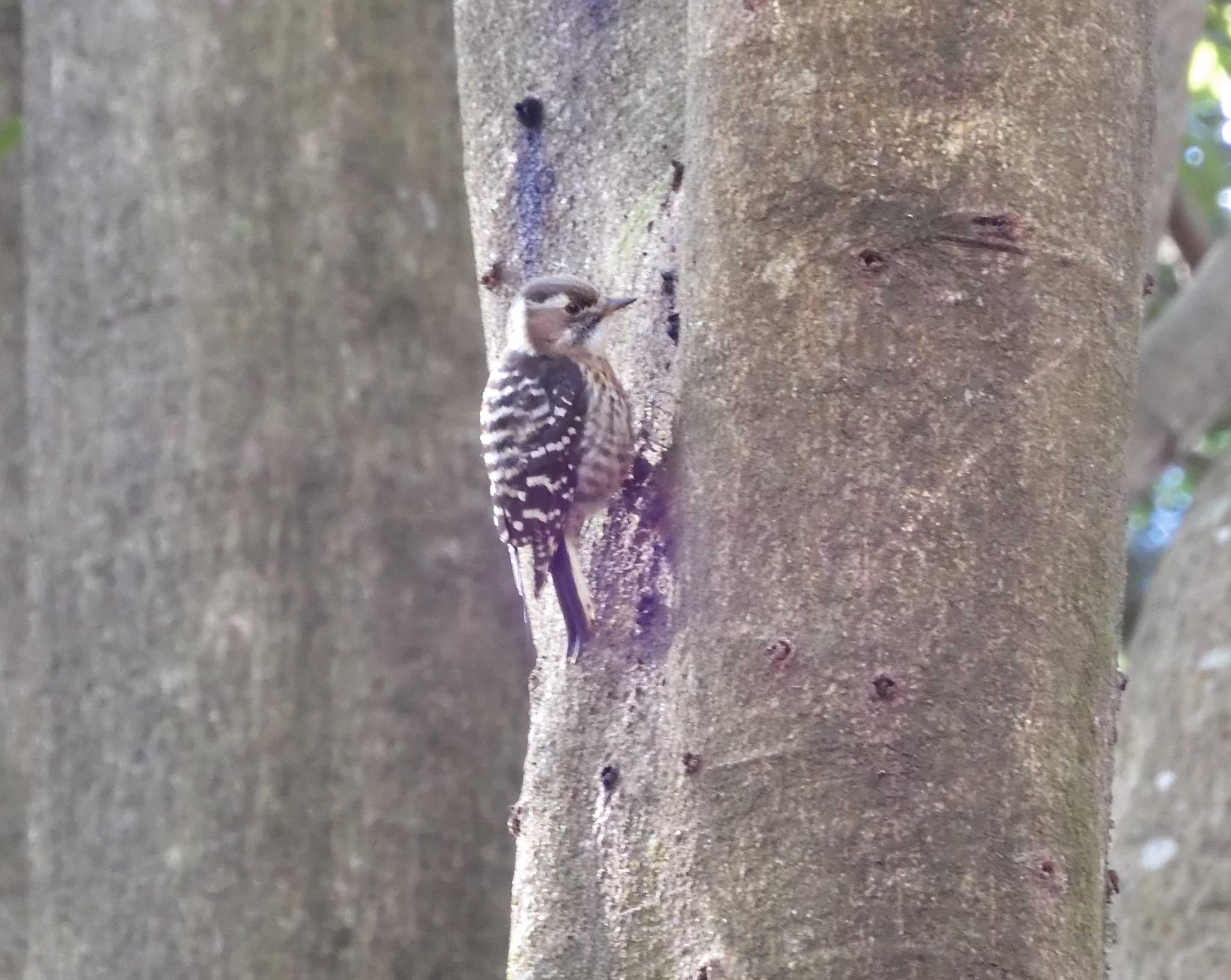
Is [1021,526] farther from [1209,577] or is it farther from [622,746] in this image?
[1209,577]

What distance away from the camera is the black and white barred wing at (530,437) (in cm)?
271

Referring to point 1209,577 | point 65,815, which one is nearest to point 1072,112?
point 1209,577

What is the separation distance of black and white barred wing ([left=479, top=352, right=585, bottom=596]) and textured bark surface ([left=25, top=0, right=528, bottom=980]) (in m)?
1.06

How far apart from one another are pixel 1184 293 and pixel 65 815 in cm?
383

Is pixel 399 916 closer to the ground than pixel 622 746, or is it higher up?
closer to the ground

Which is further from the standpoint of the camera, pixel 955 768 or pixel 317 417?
pixel 317 417

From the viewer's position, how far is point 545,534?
2.59 metres

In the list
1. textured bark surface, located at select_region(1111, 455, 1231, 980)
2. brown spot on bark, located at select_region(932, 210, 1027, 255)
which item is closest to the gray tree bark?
brown spot on bark, located at select_region(932, 210, 1027, 255)

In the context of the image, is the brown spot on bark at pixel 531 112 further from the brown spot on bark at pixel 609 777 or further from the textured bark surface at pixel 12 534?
the textured bark surface at pixel 12 534

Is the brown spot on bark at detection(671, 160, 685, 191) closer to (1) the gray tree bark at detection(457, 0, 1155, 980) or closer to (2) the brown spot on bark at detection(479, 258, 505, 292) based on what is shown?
(1) the gray tree bark at detection(457, 0, 1155, 980)

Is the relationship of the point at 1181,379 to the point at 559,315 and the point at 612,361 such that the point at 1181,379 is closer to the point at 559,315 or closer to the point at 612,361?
the point at 559,315

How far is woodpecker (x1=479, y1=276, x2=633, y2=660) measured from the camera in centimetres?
243

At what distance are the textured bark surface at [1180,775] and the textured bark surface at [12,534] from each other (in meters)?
2.86

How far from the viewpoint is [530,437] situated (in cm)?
291
